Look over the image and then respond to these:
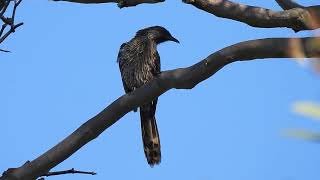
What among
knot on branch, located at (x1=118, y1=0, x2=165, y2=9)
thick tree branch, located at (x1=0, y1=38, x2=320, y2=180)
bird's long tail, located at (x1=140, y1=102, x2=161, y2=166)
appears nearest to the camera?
thick tree branch, located at (x1=0, y1=38, x2=320, y2=180)

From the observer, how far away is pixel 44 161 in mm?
3719

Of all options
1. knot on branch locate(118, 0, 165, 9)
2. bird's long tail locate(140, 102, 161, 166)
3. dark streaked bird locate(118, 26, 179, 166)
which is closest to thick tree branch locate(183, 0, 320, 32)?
knot on branch locate(118, 0, 165, 9)

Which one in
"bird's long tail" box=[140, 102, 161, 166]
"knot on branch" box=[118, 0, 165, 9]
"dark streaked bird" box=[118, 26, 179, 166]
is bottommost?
"bird's long tail" box=[140, 102, 161, 166]

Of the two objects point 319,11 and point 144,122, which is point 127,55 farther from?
point 319,11

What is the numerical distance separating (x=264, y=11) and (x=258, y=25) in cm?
12

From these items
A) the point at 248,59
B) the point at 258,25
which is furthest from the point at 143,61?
the point at 248,59

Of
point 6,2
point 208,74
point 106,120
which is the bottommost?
point 106,120

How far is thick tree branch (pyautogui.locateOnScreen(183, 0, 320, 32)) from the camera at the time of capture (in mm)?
3598

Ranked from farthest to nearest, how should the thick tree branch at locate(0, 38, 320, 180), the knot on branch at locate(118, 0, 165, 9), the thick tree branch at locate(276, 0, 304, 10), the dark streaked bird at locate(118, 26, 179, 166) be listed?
1. the dark streaked bird at locate(118, 26, 179, 166)
2. the knot on branch at locate(118, 0, 165, 9)
3. the thick tree branch at locate(276, 0, 304, 10)
4. the thick tree branch at locate(0, 38, 320, 180)

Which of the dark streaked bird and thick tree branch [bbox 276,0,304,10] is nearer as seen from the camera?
thick tree branch [bbox 276,0,304,10]

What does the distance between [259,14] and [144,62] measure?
298 centimetres

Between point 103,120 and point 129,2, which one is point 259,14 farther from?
point 103,120

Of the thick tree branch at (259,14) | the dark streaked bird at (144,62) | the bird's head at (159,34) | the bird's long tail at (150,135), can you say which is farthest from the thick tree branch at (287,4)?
the bird's head at (159,34)

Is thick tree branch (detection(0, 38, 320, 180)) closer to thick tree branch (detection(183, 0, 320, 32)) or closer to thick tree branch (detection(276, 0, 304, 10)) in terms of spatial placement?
thick tree branch (detection(183, 0, 320, 32))
